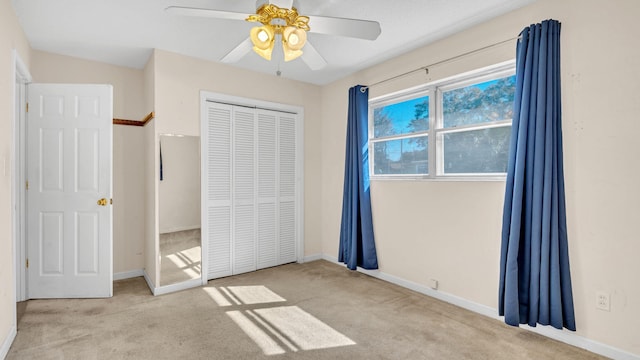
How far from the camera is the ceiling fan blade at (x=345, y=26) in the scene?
1925mm

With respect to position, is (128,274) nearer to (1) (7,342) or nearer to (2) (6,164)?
(1) (7,342)

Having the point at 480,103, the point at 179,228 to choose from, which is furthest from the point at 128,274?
the point at 480,103

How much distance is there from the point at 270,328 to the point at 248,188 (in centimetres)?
189

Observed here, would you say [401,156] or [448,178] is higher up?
[401,156]

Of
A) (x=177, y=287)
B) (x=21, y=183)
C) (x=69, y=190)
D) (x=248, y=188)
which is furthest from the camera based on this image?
(x=248, y=188)

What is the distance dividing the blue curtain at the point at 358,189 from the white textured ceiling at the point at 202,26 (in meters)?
0.53

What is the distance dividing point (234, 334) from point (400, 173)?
2.31m

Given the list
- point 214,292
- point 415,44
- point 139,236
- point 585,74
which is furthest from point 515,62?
point 139,236

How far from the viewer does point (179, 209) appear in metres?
3.51

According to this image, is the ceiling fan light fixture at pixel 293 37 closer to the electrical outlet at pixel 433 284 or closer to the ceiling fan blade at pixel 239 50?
the ceiling fan blade at pixel 239 50

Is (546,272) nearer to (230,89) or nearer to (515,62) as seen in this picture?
(515,62)

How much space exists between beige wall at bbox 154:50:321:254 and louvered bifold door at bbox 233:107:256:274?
1.14ft

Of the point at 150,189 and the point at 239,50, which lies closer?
the point at 239,50

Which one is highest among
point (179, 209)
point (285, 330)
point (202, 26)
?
point (202, 26)
